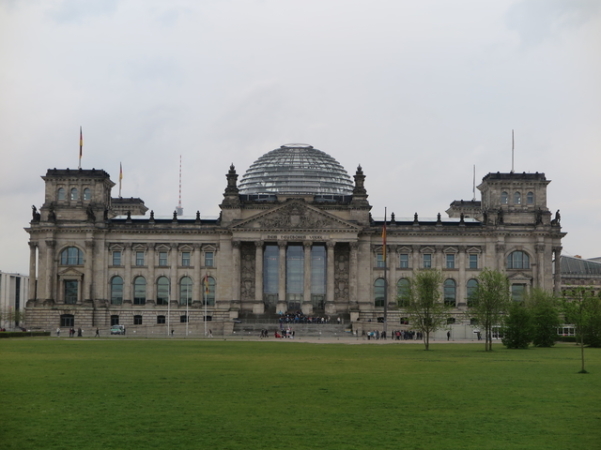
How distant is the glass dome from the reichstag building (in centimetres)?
1408

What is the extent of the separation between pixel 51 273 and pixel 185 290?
19.6 meters

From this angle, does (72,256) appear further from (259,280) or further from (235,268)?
(259,280)

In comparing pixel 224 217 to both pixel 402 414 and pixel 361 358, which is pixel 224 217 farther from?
pixel 402 414

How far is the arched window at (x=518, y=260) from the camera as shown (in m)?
145

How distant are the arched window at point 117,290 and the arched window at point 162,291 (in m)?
5.64

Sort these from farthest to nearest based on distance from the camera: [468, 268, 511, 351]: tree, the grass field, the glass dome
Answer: the glass dome, [468, 268, 511, 351]: tree, the grass field

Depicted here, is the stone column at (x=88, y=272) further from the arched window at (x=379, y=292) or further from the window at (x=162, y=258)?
the arched window at (x=379, y=292)

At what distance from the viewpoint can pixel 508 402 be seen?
1363 inches

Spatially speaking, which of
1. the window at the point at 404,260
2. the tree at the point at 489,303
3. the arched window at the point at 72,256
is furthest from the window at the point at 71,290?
the tree at the point at 489,303

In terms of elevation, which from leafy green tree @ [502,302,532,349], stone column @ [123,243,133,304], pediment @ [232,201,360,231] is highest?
pediment @ [232,201,360,231]

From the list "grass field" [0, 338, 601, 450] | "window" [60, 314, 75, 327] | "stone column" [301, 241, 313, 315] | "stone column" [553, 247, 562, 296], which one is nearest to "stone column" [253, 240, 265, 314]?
"stone column" [301, 241, 313, 315]

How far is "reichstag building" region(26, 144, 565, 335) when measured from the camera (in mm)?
141375

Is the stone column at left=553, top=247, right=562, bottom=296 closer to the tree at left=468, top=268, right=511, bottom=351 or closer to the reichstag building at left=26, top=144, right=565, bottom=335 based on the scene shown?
the reichstag building at left=26, top=144, right=565, bottom=335

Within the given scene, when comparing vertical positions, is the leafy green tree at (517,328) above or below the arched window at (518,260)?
below
